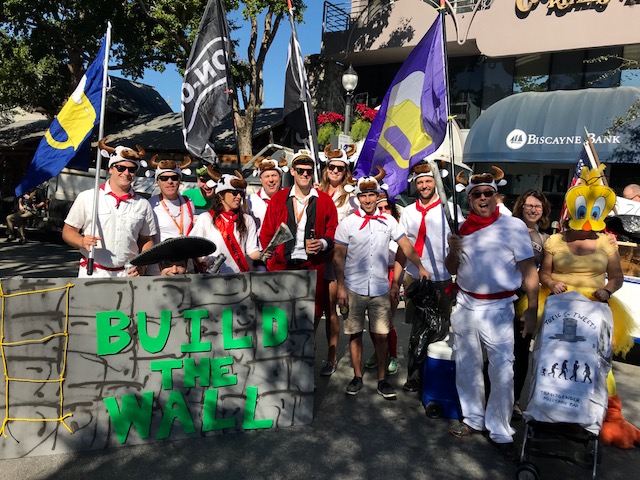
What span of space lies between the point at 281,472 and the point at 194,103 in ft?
12.8

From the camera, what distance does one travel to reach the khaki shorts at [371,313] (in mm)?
4426

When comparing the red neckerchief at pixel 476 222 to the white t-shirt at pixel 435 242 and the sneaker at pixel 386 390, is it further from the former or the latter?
the sneaker at pixel 386 390

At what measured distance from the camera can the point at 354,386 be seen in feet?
14.7

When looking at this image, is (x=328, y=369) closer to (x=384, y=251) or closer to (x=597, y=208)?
(x=384, y=251)

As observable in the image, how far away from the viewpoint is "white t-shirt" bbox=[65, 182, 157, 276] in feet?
13.0

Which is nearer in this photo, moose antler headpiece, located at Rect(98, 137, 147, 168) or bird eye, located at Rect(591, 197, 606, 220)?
bird eye, located at Rect(591, 197, 606, 220)

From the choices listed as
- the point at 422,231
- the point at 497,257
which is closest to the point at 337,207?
the point at 422,231

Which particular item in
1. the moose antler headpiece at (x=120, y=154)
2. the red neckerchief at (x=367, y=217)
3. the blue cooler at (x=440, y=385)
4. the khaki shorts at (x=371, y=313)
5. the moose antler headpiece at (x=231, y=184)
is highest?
the moose antler headpiece at (x=120, y=154)

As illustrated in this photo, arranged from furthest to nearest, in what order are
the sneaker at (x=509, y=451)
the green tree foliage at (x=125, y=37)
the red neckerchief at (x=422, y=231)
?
the green tree foliage at (x=125, y=37), the red neckerchief at (x=422, y=231), the sneaker at (x=509, y=451)

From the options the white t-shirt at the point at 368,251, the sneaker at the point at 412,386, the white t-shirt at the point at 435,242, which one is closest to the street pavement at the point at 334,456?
the sneaker at the point at 412,386

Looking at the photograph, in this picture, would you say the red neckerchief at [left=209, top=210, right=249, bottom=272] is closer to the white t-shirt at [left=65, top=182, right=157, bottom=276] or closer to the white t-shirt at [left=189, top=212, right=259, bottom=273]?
the white t-shirt at [left=189, top=212, right=259, bottom=273]

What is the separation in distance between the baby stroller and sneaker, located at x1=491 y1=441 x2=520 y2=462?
0.13 meters

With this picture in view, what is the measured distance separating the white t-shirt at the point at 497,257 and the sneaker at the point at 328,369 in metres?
1.73

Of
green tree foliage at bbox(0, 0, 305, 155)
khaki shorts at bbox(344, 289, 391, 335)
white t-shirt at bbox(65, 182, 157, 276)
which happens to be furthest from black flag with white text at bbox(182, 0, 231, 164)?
green tree foliage at bbox(0, 0, 305, 155)
